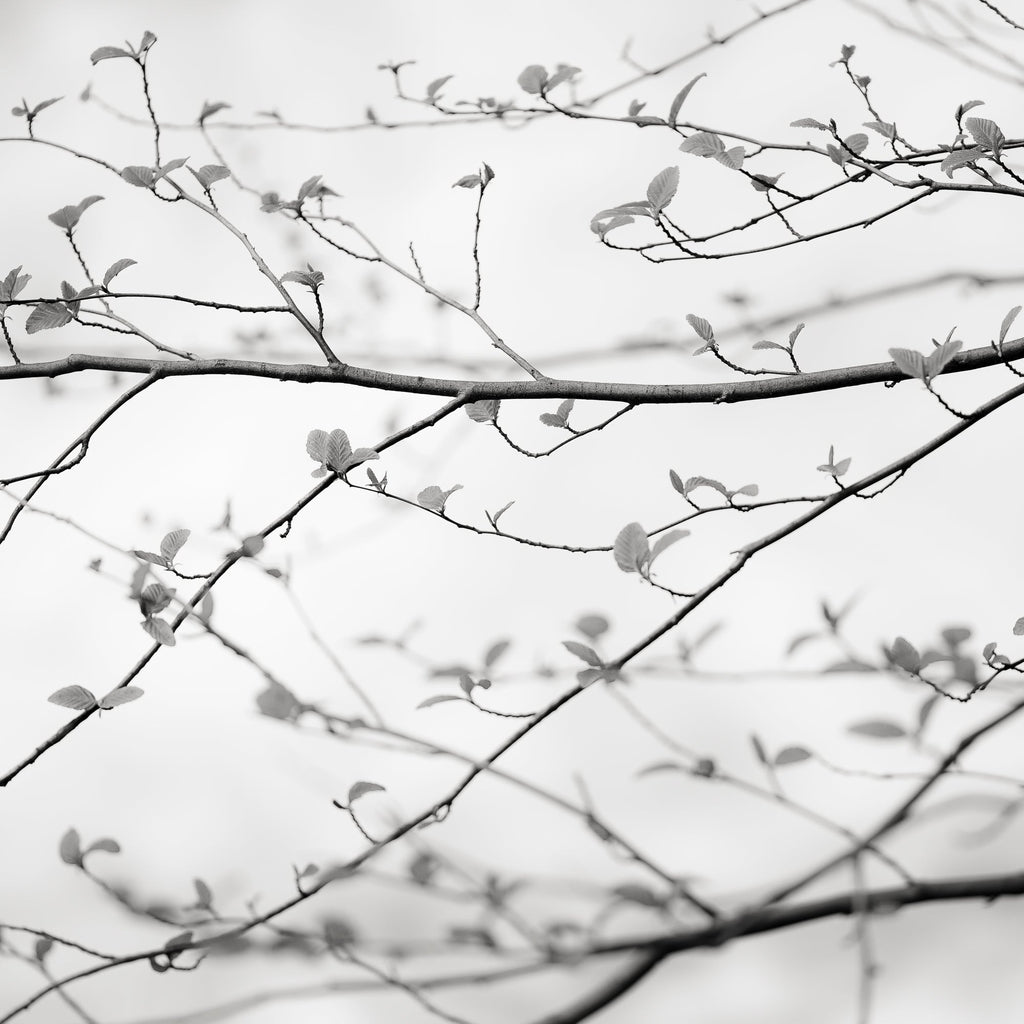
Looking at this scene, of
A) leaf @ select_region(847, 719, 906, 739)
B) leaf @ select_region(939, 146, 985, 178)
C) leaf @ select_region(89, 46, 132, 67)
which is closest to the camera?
leaf @ select_region(847, 719, 906, 739)

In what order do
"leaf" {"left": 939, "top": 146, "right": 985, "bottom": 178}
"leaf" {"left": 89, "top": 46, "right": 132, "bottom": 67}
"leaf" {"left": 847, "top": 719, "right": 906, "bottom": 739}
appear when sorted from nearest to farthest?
"leaf" {"left": 847, "top": 719, "right": 906, "bottom": 739} < "leaf" {"left": 939, "top": 146, "right": 985, "bottom": 178} < "leaf" {"left": 89, "top": 46, "right": 132, "bottom": 67}

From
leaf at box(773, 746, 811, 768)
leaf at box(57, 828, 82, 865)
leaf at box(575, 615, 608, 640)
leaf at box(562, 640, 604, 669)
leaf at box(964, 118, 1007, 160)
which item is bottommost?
leaf at box(773, 746, 811, 768)

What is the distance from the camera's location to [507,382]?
0.82 m

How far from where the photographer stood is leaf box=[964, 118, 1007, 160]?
2.42 ft

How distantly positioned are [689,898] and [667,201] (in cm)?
53

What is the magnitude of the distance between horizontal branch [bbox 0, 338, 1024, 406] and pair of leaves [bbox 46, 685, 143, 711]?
256mm

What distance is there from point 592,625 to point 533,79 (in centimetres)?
51

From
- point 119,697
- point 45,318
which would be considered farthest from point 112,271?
point 119,697

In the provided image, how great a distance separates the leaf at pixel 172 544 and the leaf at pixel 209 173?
11.7 inches

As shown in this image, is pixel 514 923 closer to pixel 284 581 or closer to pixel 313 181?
pixel 284 581

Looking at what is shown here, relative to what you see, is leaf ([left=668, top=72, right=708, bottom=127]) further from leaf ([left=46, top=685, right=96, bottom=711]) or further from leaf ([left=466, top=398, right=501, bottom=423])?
leaf ([left=46, top=685, right=96, bottom=711])

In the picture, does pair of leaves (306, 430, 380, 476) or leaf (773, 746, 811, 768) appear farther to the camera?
pair of leaves (306, 430, 380, 476)

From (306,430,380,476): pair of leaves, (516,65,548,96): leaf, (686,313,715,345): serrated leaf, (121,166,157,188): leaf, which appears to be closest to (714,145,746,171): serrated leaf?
(686,313,715,345): serrated leaf

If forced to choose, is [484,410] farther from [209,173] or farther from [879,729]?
[879,729]
